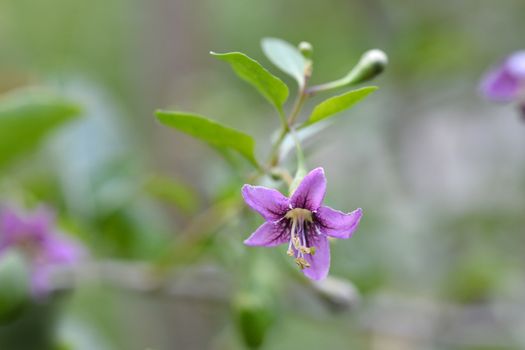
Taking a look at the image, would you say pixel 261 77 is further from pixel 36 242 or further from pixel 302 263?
pixel 36 242

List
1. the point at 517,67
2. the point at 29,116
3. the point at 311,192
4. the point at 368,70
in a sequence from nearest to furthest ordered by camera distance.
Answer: the point at 311,192, the point at 368,70, the point at 517,67, the point at 29,116

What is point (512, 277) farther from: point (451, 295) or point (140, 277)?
point (140, 277)

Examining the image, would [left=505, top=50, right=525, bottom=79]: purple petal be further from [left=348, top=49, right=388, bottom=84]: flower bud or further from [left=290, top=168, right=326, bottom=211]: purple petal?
[left=290, top=168, right=326, bottom=211]: purple petal

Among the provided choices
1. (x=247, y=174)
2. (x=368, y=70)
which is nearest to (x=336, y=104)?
(x=368, y=70)

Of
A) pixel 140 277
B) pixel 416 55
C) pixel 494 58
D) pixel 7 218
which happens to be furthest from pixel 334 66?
pixel 7 218

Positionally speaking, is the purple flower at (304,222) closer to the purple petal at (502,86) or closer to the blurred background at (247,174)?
the blurred background at (247,174)
